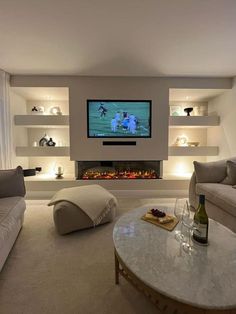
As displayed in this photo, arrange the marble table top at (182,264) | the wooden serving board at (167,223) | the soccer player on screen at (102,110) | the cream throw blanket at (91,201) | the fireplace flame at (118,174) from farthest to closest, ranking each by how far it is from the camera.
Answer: the fireplace flame at (118,174) → the soccer player on screen at (102,110) → the cream throw blanket at (91,201) → the wooden serving board at (167,223) → the marble table top at (182,264)

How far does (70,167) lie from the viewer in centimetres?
436

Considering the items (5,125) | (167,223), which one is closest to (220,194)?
(167,223)

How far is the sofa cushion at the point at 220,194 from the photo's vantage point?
2.12 meters

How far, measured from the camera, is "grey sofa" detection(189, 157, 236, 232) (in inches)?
85.1

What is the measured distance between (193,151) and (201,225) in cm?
294

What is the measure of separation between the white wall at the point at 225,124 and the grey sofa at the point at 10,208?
3.71m

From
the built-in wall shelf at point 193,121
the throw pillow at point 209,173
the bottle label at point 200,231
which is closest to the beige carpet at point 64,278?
the bottle label at point 200,231

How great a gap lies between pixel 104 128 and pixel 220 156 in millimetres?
2511

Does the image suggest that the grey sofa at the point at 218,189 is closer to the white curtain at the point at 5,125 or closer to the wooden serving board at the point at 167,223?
the wooden serving board at the point at 167,223

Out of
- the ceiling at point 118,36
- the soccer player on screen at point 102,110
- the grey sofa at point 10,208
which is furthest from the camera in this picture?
the soccer player on screen at point 102,110

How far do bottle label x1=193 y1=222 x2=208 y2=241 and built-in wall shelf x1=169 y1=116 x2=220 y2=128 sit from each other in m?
2.87

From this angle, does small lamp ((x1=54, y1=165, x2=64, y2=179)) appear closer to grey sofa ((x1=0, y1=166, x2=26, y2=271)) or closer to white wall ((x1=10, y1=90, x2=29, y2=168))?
white wall ((x1=10, y1=90, x2=29, y2=168))

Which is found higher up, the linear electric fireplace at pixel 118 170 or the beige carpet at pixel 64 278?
the linear electric fireplace at pixel 118 170

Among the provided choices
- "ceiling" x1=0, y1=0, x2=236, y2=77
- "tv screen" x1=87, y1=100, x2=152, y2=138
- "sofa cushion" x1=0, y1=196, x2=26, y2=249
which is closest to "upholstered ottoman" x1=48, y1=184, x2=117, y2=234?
"sofa cushion" x1=0, y1=196, x2=26, y2=249
